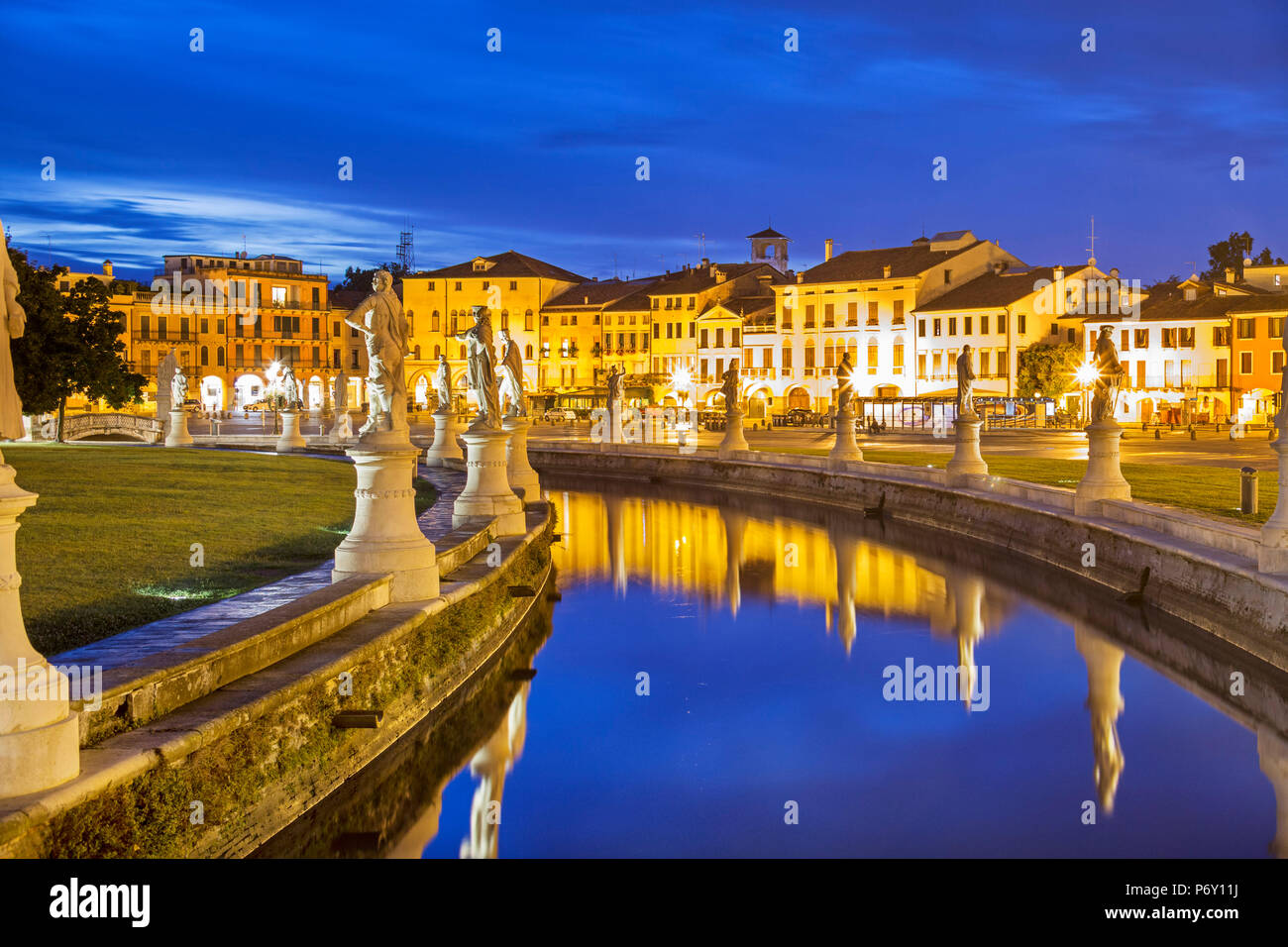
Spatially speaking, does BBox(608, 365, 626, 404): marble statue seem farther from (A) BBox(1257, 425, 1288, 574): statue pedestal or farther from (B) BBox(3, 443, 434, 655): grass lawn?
(A) BBox(1257, 425, 1288, 574): statue pedestal

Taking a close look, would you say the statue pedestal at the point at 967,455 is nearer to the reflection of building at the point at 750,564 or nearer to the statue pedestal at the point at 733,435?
the reflection of building at the point at 750,564

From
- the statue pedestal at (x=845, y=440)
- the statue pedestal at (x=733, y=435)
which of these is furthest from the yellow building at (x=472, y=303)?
the statue pedestal at (x=845, y=440)

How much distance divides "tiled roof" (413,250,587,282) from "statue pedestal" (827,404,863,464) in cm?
6995

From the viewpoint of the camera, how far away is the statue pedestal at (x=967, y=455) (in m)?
26.1

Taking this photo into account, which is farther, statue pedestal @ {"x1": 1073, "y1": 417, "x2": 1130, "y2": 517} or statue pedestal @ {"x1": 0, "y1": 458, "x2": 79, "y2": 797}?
statue pedestal @ {"x1": 1073, "y1": 417, "x2": 1130, "y2": 517}

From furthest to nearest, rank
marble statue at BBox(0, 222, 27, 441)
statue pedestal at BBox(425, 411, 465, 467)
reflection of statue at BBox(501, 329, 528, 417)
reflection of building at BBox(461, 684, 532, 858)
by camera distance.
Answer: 1. statue pedestal at BBox(425, 411, 465, 467)
2. reflection of statue at BBox(501, 329, 528, 417)
3. reflection of building at BBox(461, 684, 532, 858)
4. marble statue at BBox(0, 222, 27, 441)

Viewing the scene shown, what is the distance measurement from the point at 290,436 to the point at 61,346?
25.5 ft

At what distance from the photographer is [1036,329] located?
76.9m

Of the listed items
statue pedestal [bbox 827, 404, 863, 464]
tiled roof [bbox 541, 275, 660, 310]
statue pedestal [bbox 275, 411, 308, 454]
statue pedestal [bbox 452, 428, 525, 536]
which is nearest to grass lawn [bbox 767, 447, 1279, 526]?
statue pedestal [bbox 827, 404, 863, 464]

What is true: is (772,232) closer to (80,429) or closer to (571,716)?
(80,429)

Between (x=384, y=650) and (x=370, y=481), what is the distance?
233cm

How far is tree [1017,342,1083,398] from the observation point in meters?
72.1

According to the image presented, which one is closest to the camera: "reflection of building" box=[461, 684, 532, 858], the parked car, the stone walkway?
the stone walkway

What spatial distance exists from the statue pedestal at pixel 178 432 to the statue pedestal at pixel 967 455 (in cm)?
2509
